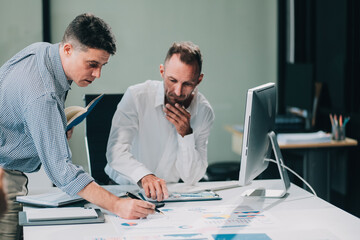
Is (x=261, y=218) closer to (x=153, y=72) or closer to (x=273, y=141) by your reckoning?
(x=273, y=141)

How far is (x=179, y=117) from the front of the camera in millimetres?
2369

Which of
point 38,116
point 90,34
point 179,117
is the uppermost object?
point 90,34

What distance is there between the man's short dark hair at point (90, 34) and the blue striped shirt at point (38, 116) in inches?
3.6

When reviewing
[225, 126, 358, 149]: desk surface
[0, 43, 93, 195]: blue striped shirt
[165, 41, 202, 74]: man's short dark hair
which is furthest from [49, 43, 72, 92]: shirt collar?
[225, 126, 358, 149]: desk surface

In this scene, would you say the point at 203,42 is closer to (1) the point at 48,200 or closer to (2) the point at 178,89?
(2) the point at 178,89

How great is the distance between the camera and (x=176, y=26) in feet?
14.5

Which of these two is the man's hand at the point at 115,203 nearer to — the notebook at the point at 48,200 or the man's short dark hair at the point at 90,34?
the notebook at the point at 48,200

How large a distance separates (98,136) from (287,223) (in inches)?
53.3

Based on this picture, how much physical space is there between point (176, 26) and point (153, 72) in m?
0.46

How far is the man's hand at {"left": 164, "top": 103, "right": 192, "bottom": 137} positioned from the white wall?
206 centimetres

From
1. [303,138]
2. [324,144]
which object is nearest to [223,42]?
[303,138]

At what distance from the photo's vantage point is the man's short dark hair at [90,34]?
1812 millimetres

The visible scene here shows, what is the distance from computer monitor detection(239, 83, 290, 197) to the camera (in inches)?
76.0

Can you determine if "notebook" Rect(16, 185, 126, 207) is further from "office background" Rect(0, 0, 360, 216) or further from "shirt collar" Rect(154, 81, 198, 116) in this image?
"office background" Rect(0, 0, 360, 216)
